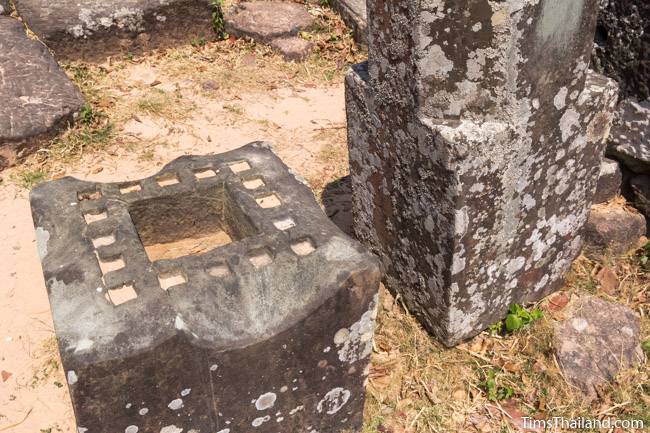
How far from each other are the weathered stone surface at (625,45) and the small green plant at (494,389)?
1603 mm

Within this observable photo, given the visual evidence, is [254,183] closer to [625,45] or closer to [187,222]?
[187,222]

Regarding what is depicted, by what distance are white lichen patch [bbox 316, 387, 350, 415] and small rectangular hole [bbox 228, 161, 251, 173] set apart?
997 mm

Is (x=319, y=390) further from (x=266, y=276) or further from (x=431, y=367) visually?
(x=431, y=367)

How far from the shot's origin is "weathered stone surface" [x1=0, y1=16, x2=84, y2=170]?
16.2ft

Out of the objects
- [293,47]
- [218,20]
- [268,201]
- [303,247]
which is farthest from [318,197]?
[218,20]

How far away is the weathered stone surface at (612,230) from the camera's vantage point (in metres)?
3.59

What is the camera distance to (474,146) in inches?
101

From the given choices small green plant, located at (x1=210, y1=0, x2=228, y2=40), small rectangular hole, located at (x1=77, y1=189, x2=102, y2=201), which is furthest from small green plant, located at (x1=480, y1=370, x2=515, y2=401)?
small green plant, located at (x1=210, y1=0, x2=228, y2=40)

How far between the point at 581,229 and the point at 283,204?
5.41ft

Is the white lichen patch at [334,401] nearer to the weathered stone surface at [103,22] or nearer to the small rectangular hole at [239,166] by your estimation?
the small rectangular hole at [239,166]

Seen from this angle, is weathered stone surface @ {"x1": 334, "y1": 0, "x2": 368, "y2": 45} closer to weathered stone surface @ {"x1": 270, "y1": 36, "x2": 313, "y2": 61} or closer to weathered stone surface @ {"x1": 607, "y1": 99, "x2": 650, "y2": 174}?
weathered stone surface @ {"x1": 270, "y1": 36, "x2": 313, "y2": 61}

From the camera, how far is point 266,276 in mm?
2293

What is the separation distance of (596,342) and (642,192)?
40.2 inches

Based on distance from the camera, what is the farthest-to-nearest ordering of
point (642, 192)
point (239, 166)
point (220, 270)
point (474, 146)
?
point (642, 192) < point (239, 166) < point (474, 146) < point (220, 270)
